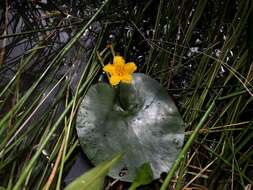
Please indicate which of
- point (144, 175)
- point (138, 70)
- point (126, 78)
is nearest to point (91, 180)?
point (144, 175)

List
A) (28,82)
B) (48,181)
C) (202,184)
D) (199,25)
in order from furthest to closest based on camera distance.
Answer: (199,25), (28,82), (202,184), (48,181)

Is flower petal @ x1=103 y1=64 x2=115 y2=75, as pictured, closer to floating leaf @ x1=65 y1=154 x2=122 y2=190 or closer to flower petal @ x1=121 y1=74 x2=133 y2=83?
flower petal @ x1=121 y1=74 x2=133 y2=83

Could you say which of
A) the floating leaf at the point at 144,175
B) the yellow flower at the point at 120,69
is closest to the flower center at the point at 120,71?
the yellow flower at the point at 120,69

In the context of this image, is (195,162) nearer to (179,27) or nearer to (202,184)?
(202,184)

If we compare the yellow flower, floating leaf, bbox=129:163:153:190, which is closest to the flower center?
the yellow flower

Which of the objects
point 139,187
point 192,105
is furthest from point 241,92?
point 139,187
